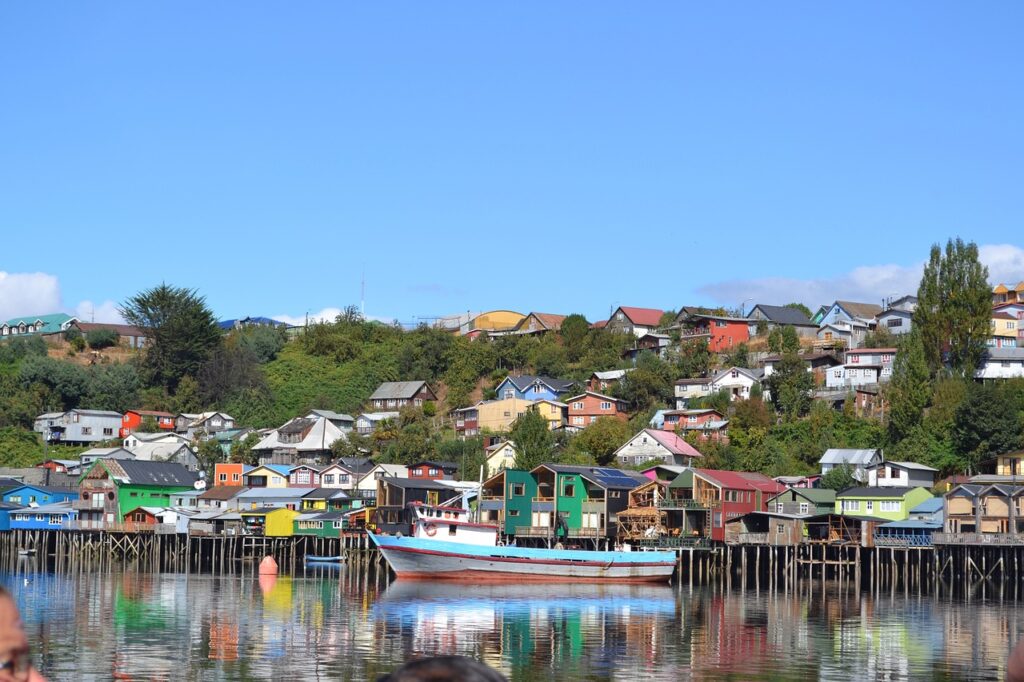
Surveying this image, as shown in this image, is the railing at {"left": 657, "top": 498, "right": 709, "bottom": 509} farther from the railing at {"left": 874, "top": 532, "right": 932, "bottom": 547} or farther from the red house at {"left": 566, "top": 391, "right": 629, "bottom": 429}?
the red house at {"left": 566, "top": 391, "right": 629, "bottom": 429}

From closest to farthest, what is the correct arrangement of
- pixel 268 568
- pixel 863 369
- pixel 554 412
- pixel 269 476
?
pixel 268 568
pixel 863 369
pixel 269 476
pixel 554 412

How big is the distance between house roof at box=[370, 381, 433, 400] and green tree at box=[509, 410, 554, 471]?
55.6 feet

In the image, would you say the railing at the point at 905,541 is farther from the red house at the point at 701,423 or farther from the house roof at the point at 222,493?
the house roof at the point at 222,493

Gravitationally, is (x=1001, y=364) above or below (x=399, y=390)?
above

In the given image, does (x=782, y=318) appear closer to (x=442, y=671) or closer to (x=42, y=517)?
(x=42, y=517)

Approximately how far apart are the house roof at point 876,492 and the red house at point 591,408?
84.8 ft

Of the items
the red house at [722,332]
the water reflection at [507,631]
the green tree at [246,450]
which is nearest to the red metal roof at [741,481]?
the water reflection at [507,631]

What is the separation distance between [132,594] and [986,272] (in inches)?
2203

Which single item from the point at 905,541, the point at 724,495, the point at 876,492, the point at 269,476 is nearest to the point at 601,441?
the point at 724,495

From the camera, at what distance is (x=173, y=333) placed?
115 m

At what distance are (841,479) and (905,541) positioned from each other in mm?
7775

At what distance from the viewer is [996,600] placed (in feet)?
189

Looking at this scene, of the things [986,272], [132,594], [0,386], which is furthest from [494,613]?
[0,386]

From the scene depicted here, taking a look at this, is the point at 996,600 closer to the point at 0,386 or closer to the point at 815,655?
the point at 815,655
